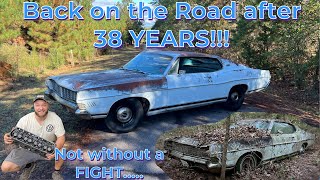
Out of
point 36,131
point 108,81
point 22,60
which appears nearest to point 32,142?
point 36,131

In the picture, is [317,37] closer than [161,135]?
No

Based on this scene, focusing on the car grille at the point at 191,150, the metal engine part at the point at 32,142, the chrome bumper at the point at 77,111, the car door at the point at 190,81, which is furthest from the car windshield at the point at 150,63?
the metal engine part at the point at 32,142

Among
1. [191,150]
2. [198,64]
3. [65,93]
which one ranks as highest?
[198,64]

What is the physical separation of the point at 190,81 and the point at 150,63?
2.87 feet

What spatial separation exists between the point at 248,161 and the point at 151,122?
7.59ft

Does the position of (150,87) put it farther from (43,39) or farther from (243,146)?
(43,39)

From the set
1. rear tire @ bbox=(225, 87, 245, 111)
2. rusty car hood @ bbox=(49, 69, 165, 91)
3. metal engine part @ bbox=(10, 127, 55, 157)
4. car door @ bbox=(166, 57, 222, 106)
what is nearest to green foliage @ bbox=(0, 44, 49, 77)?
rusty car hood @ bbox=(49, 69, 165, 91)

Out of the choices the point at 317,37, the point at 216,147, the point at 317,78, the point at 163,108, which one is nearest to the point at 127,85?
the point at 163,108

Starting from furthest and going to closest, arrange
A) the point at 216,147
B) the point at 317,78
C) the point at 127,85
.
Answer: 1. the point at 317,78
2. the point at 127,85
3. the point at 216,147

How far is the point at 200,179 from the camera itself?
444 cm

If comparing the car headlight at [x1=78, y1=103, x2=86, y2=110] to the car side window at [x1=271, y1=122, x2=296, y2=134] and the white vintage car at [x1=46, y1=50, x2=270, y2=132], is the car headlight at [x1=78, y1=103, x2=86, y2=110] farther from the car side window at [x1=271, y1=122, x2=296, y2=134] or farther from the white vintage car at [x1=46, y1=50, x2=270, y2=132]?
the car side window at [x1=271, y1=122, x2=296, y2=134]

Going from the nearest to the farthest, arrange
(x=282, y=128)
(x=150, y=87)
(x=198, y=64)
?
(x=282, y=128), (x=150, y=87), (x=198, y=64)

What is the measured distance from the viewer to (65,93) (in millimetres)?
5379

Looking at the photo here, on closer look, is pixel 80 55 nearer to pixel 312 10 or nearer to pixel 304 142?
pixel 312 10
